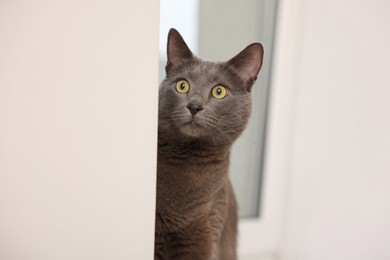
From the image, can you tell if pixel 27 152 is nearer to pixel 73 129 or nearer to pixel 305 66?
pixel 73 129

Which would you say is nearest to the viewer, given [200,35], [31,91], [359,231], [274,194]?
[31,91]

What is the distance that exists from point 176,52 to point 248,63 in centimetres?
18

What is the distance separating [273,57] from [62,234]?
895 millimetres

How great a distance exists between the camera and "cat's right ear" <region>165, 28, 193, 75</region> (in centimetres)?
87

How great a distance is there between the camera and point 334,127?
3.59ft

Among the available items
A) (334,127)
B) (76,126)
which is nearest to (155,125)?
(76,126)

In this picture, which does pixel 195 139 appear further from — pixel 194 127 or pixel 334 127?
pixel 334 127

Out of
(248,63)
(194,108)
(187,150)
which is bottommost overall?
(187,150)

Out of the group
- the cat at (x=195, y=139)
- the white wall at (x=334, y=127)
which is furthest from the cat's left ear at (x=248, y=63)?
the white wall at (x=334, y=127)

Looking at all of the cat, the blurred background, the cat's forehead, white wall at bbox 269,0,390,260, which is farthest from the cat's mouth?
white wall at bbox 269,0,390,260

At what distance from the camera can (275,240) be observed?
1.36 metres

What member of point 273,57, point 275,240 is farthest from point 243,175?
point 273,57

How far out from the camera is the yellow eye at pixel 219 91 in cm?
86

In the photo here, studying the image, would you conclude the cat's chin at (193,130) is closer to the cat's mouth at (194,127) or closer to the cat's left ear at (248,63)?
the cat's mouth at (194,127)
